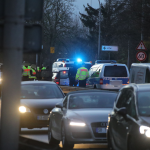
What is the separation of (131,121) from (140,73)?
1168 centimetres

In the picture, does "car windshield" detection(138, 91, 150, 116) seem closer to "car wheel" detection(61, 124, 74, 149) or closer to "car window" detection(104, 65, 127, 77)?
"car wheel" detection(61, 124, 74, 149)

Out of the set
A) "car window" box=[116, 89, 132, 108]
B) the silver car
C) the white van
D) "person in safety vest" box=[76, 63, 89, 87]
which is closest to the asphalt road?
the silver car

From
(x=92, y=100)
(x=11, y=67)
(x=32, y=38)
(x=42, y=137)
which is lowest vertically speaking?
(x=42, y=137)

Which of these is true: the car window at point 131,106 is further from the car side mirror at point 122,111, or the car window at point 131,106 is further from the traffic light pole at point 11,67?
the traffic light pole at point 11,67

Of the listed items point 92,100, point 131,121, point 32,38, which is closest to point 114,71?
point 92,100

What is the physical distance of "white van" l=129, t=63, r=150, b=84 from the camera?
1790 centimetres

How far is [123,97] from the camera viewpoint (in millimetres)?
8148

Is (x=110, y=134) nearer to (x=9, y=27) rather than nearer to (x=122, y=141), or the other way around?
(x=122, y=141)

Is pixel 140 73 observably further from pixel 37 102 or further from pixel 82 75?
pixel 82 75

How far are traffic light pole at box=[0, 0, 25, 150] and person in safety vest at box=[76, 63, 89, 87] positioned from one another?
18.8m

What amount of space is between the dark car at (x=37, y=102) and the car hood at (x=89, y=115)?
111 inches

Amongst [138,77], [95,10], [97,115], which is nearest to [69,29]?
[138,77]

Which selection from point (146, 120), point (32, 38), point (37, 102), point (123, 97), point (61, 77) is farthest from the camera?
point (61, 77)

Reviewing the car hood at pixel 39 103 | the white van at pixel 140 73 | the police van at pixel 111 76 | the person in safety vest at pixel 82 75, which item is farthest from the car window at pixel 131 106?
the person in safety vest at pixel 82 75
